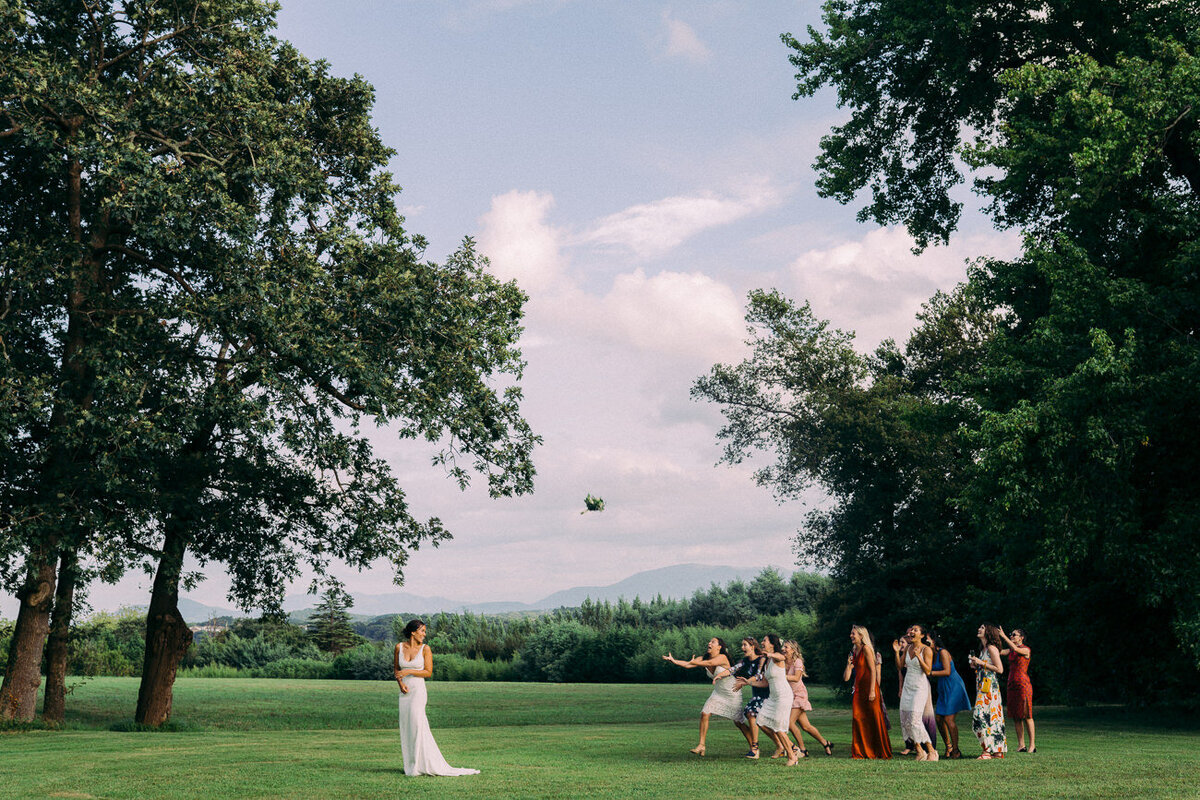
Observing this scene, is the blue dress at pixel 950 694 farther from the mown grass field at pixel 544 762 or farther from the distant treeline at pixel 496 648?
the distant treeline at pixel 496 648

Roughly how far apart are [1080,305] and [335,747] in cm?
1919

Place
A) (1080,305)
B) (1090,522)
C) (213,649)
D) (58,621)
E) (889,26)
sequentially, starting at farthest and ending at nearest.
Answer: (213,649) → (889,26) → (58,621) → (1080,305) → (1090,522)

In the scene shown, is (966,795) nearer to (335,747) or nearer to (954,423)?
(335,747)

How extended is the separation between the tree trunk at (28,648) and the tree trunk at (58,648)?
717 millimetres

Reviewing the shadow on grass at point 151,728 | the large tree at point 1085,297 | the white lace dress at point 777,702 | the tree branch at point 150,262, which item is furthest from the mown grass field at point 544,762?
the tree branch at point 150,262

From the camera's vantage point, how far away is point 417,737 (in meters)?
15.0

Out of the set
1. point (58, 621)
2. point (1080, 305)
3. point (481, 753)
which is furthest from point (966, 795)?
point (58, 621)

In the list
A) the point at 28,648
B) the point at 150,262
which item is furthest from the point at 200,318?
the point at 28,648

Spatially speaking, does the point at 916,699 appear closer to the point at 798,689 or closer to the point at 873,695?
the point at 873,695

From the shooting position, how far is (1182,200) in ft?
81.1

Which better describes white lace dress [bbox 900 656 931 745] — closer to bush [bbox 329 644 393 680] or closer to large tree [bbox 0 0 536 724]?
large tree [bbox 0 0 536 724]

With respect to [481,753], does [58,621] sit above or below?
above

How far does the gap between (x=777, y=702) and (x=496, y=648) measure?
157ft

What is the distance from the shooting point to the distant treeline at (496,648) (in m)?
55.5
